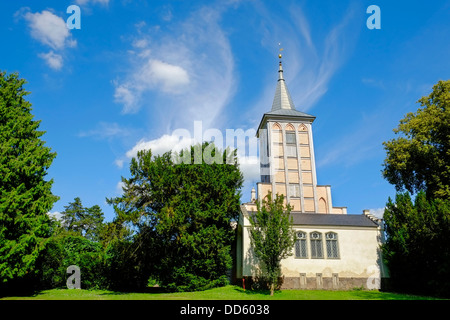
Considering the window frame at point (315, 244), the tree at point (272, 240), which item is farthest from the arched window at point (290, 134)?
the tree at point (272, 240)

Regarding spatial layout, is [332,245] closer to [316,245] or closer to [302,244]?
[316,245]

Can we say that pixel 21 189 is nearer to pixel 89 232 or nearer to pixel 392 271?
pixel 392 271

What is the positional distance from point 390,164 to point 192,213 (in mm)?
20065

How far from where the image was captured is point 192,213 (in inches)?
1012

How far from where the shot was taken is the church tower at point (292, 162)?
41.2m

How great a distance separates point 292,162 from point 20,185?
103ft

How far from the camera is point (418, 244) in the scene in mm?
24406

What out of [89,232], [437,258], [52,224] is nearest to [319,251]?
[437,258]

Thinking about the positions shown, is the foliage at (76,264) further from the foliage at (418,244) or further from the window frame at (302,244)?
the foliage at (418,244)

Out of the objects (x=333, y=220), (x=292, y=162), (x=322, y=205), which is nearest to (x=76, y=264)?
(x=292, y=162)

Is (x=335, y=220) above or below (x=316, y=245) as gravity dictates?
above

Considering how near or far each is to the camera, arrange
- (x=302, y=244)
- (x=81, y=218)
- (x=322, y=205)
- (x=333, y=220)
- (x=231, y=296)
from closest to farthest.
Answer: (x=231, y=296)
(x=302, y=244)
(x=333, y=220)
(x=322, y=205)
(x=81, y=218)

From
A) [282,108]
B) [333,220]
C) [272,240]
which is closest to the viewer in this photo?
[272,240]

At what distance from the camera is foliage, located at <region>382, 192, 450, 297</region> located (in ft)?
73.8
